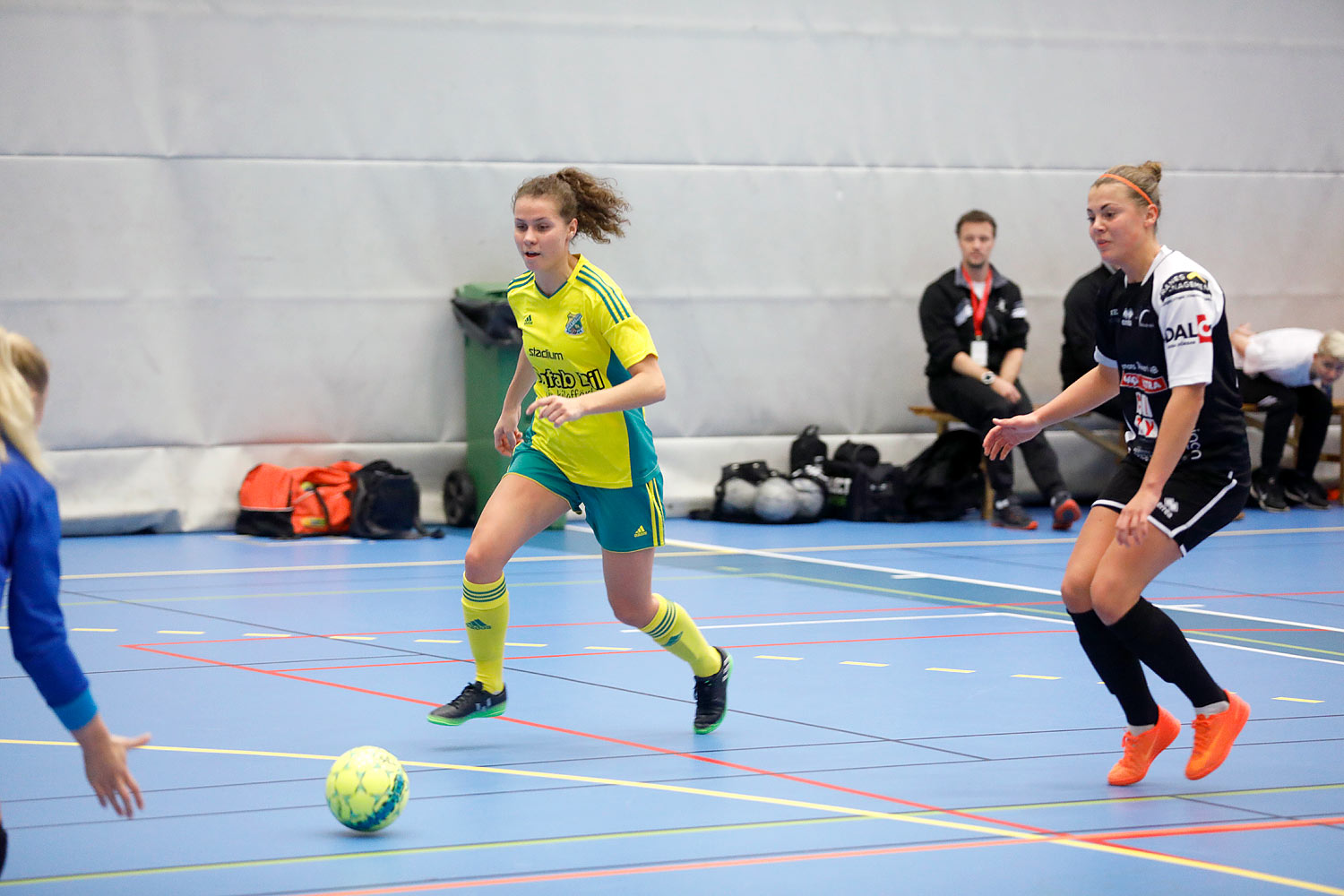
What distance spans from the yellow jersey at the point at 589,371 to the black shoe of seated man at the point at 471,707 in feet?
2.53

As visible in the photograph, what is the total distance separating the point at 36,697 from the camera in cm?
582

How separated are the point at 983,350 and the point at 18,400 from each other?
9.84 m

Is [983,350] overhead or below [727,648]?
overhead

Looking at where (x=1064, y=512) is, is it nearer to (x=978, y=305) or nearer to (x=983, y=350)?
(x=983, y=350)

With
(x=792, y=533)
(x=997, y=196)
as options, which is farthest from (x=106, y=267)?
(x=997, y=196)

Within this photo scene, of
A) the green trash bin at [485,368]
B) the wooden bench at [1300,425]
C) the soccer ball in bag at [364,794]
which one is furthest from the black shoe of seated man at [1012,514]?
the soccer ball in bag at [364,794]

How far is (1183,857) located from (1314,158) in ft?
39.2

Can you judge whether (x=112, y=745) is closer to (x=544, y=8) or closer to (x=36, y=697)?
(x=36, y=697)

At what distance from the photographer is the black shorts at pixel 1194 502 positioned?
4477 millimetres

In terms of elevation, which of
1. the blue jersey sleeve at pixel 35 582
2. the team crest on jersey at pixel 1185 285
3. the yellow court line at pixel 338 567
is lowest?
the yellow court line at pixel 338 567

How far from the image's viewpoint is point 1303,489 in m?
13.2

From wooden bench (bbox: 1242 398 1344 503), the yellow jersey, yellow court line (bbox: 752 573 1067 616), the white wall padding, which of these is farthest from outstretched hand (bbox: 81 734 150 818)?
wooden bench (bbox: 1242 398 1344 503)

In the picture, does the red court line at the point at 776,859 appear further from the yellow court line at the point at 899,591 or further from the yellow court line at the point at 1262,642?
the yellow court line at the point at 899,591

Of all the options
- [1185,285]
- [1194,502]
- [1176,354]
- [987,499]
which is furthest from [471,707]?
[987,499]
